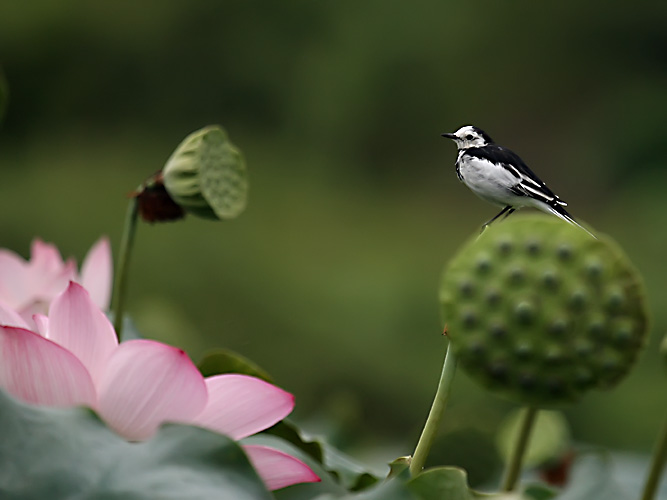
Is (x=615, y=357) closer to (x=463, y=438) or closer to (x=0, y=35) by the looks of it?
(x=463, y=438)

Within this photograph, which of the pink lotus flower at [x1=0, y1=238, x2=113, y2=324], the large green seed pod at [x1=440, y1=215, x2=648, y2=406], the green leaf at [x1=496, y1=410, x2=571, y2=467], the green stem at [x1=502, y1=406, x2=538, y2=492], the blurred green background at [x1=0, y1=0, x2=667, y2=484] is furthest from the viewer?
the blurred green background at [x1=0, y1=0, x2=667, y2=484]

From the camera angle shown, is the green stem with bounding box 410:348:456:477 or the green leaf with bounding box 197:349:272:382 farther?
the green leaf with bounding box 197:349:272:382

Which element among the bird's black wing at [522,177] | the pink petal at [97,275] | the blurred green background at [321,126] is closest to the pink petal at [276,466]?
the bird's black wing at [522,177]

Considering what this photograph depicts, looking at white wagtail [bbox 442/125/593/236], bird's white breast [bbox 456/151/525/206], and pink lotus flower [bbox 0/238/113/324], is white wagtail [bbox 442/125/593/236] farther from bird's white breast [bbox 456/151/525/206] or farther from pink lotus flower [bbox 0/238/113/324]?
pink lotus flower [bbox 0/238/113/324]

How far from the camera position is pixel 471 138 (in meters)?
0.28

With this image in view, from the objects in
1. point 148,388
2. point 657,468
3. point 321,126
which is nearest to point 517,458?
point 657,468

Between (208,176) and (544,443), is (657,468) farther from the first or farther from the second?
(544,443)

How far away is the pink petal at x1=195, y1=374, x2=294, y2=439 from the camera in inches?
9.8

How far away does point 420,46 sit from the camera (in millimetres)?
3432

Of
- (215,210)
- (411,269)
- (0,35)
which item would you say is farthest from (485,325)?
(0,35)

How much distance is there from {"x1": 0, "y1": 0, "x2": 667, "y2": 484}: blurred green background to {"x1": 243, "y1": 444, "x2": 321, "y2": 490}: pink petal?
2437 millimetres

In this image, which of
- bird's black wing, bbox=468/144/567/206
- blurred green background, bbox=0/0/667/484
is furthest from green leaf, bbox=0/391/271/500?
blurred green background, bbox=0/0/667/484

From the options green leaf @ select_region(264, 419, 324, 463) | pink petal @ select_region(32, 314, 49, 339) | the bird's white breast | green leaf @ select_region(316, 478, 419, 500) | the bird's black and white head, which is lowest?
green leaf @ select_region(264, 419, 324, 463)

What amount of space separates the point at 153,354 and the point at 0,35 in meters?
3.59
